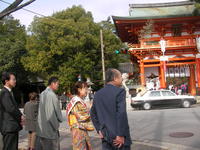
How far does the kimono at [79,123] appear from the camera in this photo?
443 centimetres

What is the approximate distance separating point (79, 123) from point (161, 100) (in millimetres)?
13549

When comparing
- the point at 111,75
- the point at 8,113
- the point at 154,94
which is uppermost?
the point at 111,75

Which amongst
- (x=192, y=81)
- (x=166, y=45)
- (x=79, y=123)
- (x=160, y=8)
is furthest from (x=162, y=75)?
(x=79, y=123)

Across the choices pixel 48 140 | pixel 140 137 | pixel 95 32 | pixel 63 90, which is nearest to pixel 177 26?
pixel 95 32

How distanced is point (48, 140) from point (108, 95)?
1960mm

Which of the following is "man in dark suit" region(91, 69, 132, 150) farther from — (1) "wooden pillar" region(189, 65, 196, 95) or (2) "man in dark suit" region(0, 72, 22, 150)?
(1) "wooden pillar" region(189, 65, 196, 95)

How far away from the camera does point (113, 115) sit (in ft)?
11.6

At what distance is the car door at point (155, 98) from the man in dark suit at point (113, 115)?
46.2ft

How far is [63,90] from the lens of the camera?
1186 inches

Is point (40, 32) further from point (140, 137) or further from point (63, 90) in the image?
point (140, 137)

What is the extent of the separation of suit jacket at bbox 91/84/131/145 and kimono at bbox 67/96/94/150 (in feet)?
2.63

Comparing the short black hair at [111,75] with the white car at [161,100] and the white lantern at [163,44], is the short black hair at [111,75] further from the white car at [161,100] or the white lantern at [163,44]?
the white lantern at [163,44]

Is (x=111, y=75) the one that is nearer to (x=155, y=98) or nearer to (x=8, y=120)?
(x=8, y=120)

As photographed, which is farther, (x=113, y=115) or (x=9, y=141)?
(x=9, y=141)
